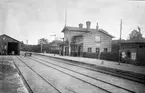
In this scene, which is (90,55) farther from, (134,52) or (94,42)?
(134,52)

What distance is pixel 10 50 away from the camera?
144 feet

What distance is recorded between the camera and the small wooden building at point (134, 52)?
1677 centimetres

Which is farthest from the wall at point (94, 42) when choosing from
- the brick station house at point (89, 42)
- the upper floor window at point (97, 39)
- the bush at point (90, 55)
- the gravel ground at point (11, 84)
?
the gravel ground at point (11, 84)

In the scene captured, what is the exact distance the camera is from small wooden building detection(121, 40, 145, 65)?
16766mm

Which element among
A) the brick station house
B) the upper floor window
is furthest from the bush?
the upper floor window

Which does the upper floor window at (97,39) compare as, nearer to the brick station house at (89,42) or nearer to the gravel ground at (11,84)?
the brick station house at (89,42)

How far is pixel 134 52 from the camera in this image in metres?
17.6

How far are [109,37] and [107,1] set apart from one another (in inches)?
1156

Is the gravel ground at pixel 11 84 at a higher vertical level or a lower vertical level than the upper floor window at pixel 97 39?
lower

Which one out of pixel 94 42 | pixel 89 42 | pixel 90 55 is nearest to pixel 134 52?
pixel 90 55

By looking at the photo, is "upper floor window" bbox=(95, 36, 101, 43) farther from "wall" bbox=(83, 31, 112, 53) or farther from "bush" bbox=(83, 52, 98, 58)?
"bush" bbox=(83, 52, 98, 58)

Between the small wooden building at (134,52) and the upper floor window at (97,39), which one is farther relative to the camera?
the upper floor window at (97,39)

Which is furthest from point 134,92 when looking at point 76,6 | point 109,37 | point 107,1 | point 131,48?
point 109,37

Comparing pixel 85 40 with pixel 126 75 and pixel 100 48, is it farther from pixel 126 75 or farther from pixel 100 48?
pixel 126 75
